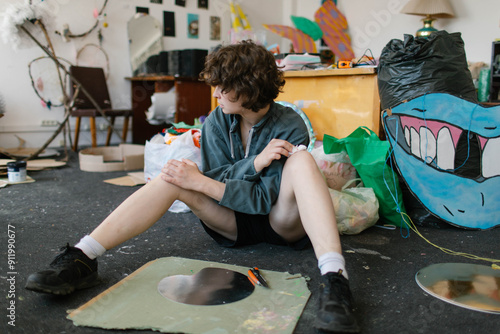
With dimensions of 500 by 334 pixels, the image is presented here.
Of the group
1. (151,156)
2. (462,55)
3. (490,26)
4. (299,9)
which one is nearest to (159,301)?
(151,156)

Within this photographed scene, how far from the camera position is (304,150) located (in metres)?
1.30

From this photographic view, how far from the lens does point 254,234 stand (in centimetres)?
149

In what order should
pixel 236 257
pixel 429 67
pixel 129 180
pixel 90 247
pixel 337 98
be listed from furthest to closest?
pixel 129 180, pixel 337 98, pixel 429 67, pixel 236 257, pixel 90 247

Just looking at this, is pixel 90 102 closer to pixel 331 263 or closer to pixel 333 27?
pixel 333 27

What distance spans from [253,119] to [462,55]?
1.16m

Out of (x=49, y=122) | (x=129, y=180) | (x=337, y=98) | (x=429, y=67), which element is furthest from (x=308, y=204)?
(x=49, y=122)

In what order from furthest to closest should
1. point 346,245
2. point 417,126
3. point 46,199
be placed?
1. point 46,199
2. point 417,126
3. point 346,245

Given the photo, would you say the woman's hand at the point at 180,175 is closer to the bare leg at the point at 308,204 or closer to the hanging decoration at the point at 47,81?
the bare leg at the point at 308,204

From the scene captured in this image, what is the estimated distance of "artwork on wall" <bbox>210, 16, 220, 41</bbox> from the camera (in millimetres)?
5195

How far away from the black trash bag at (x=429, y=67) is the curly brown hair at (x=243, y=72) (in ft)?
2.94

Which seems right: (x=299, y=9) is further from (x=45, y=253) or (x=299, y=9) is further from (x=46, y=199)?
(x=45, y=253)

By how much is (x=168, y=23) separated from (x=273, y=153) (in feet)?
13.4

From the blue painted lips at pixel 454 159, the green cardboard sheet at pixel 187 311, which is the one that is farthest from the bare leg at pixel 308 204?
the blue painted lips at pixel 454 159

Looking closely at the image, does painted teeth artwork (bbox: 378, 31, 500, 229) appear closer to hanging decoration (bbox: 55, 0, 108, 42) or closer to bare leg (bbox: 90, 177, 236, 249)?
bare leg (bbox: 90, 177, 236, 249)
